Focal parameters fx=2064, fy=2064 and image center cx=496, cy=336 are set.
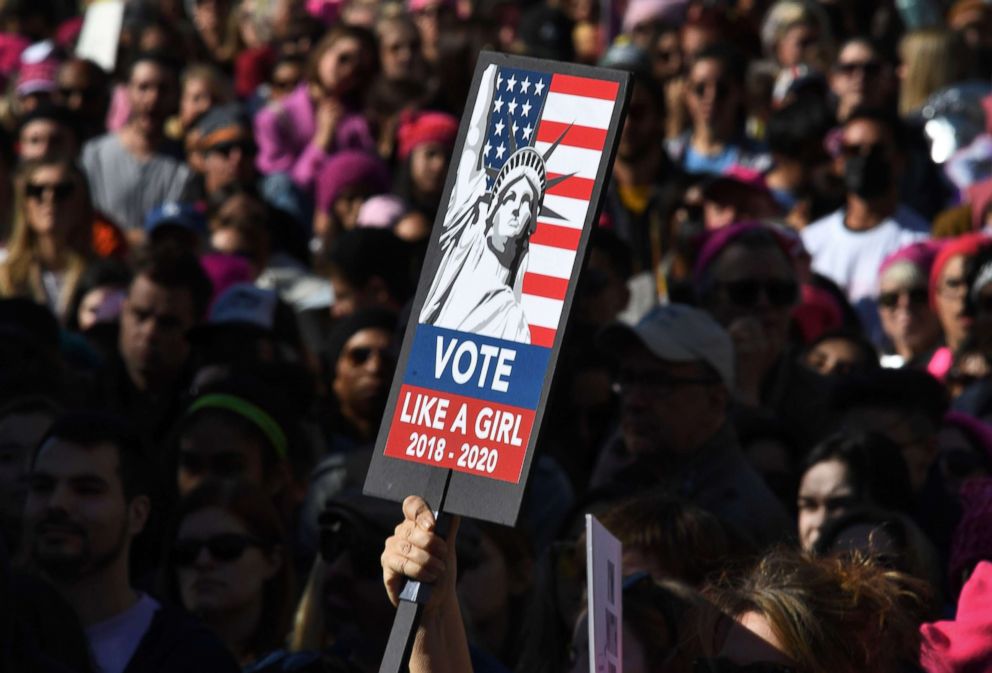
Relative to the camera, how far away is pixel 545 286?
3625 mm

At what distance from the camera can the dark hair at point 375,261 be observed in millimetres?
8828

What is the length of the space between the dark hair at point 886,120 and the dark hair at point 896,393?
3.14 meters

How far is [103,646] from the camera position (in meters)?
5.25

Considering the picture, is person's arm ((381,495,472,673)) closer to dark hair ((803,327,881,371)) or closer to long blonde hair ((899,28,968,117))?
dark hair ((803,327,881,371))

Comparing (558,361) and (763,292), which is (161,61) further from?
(558,361)

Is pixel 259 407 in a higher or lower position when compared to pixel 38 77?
lower

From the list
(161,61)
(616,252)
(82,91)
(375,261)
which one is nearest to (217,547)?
(375,261)

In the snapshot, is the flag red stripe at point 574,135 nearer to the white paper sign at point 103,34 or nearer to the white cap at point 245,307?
the white cap at point 245,307

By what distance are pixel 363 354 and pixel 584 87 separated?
164 inches

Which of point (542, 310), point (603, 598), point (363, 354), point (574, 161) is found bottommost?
point (603, 598)

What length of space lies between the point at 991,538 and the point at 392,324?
12.4 feet

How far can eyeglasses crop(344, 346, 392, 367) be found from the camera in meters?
7.71

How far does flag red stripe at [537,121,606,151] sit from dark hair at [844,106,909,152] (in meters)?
6.38

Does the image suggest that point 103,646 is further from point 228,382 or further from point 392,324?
point 392,324
